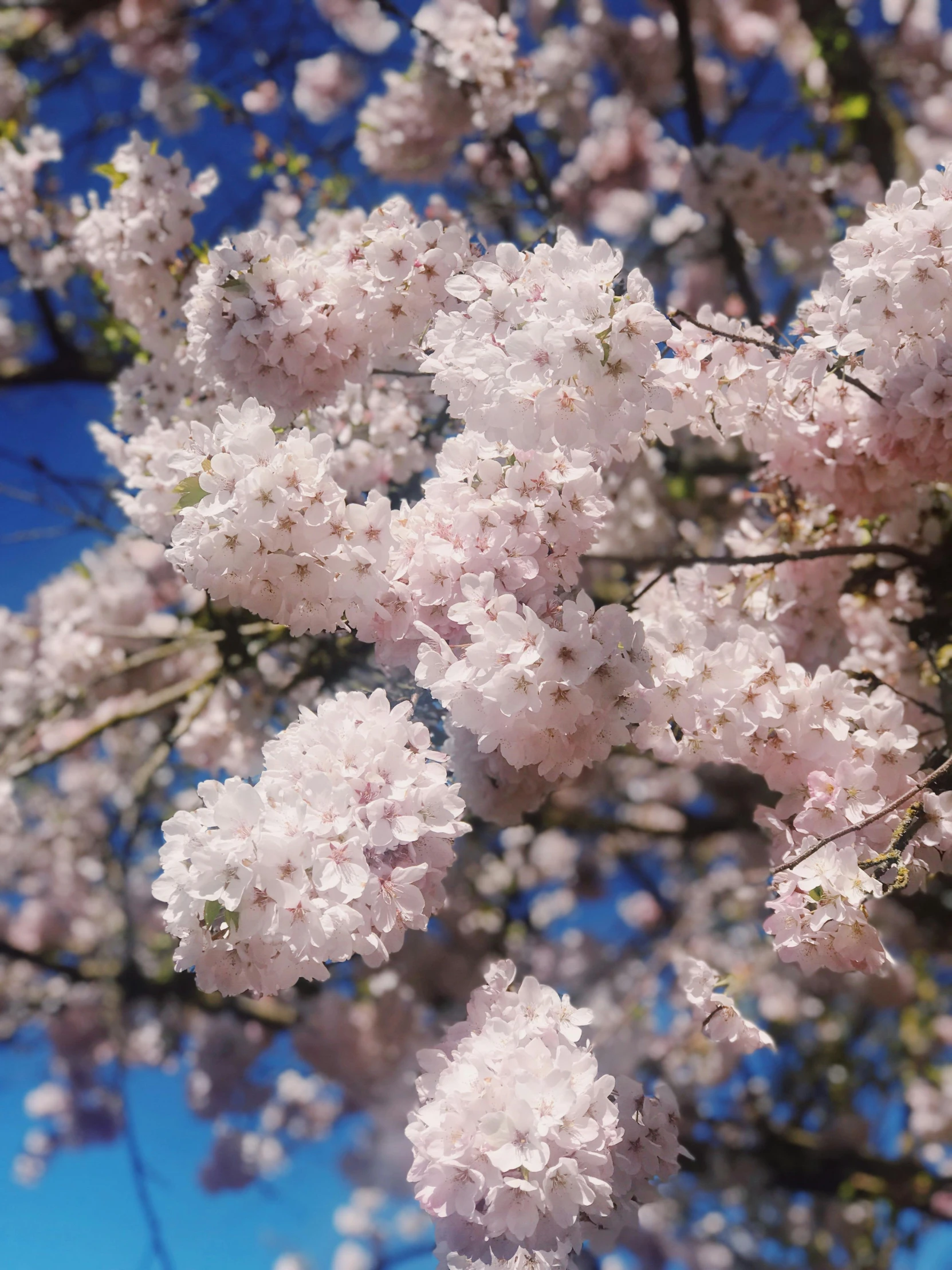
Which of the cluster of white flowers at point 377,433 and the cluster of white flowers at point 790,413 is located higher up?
the cluster of white flowers at point 790,413

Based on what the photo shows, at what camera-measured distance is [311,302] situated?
205cm

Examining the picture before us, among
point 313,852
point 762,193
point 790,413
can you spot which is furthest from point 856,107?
point 313,852

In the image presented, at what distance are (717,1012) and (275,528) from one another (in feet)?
4.46

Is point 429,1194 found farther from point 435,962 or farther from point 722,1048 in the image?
point 722,1048

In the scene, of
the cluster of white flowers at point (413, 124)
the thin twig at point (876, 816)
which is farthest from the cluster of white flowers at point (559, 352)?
the cluster of white flowers at point (413, 124)

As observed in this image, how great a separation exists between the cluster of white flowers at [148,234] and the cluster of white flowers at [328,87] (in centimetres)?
484

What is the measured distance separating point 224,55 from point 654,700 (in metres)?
3.98

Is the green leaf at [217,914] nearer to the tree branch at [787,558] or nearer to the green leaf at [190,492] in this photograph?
the green leaf at [190,492]

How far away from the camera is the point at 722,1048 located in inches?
231

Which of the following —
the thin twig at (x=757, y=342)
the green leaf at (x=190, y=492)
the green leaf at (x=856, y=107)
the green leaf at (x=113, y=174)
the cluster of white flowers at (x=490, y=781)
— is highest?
the green leaf at (x=113, y=174)

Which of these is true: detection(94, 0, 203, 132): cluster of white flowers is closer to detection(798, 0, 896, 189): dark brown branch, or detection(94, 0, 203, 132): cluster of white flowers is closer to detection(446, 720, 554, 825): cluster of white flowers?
detection(798, 0, 896, 189): dark brown branch

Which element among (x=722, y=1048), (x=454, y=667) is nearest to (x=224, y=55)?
(x=454, y=667)

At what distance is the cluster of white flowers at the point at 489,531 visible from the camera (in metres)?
1.76

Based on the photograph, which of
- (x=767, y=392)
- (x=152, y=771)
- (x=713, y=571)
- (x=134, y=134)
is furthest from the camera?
(x=152, y=771)
